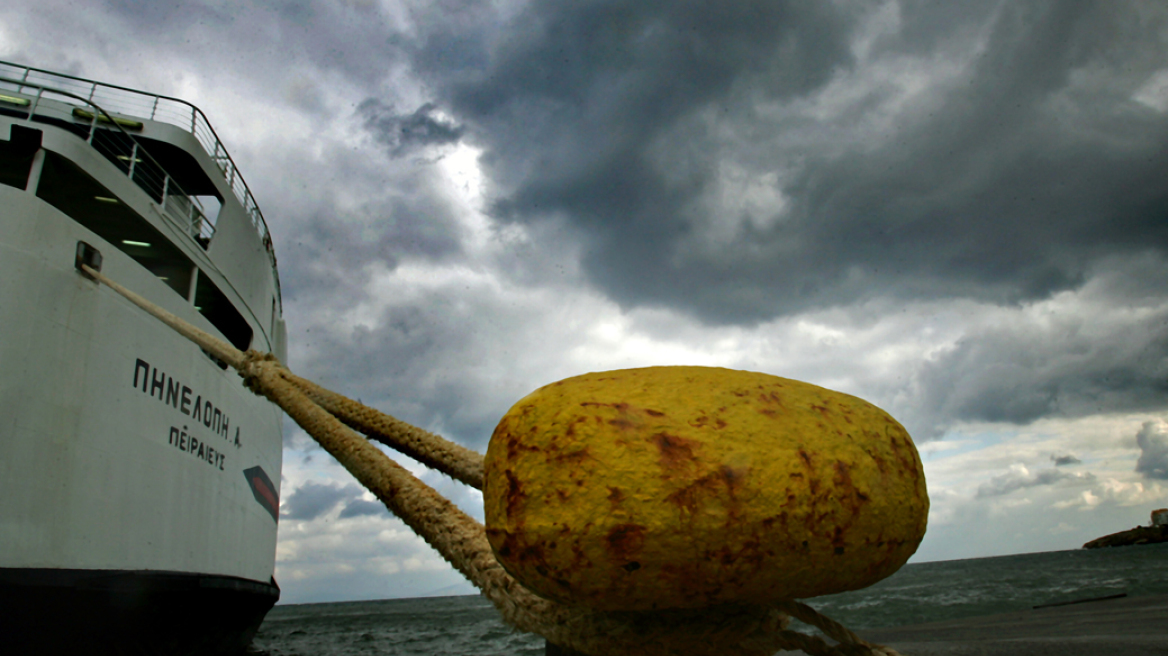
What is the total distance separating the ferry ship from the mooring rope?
460 cm

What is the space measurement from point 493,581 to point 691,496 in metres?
0.55

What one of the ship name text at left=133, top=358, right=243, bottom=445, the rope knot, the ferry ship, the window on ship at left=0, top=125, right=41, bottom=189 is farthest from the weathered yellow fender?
the window on ship at left=0, top=125, right=41, bottom=189

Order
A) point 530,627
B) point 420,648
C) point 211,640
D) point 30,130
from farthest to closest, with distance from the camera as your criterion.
→ 1. point 420,648
2. point 211,640
3. point 30,130
4. point 530,627

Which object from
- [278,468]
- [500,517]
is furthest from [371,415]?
[278,468]

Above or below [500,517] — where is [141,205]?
above

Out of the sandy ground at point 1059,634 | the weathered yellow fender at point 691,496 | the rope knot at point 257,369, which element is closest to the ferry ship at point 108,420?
the rope knot at point 257,369

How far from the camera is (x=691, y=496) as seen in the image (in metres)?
0.72

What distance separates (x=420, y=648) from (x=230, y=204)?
15176mm

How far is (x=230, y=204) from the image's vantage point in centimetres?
940

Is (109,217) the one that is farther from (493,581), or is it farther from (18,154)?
(493,581)

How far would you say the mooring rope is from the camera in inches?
35.9

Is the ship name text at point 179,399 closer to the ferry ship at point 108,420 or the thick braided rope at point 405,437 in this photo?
the ferry ship at point 108,420

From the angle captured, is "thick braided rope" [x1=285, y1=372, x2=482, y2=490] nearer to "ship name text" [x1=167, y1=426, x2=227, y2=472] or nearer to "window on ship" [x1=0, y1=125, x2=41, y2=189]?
"ship name text" [x1=167, y1=426, x2=227, y2=472]

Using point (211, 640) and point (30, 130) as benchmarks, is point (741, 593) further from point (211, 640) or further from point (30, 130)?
point (211, 640)
